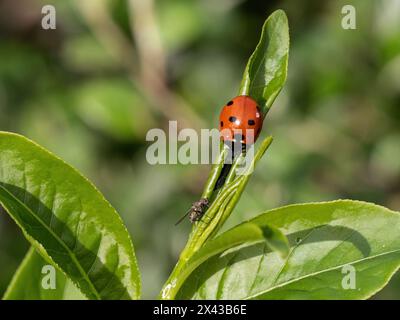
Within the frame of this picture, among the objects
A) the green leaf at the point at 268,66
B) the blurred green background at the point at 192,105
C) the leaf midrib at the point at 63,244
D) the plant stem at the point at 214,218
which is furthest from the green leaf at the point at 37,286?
the blurred green background at the point at 192,105

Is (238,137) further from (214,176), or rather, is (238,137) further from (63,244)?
(63,244)

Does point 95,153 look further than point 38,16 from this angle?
No

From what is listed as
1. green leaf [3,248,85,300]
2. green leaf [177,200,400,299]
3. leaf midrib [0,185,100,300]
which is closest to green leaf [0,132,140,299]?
leaf midrib [0,185,100,300]

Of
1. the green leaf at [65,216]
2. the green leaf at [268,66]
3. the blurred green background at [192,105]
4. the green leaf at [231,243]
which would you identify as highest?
the blurred green background at [192,105]

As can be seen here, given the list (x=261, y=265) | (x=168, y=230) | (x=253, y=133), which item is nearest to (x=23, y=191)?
(x=261, y=265)

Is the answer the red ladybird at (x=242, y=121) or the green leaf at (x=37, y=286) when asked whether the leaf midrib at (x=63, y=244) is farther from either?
the red ladybird at (x=242, y=121)

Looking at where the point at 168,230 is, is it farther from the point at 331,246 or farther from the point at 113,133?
the point at 331,246
